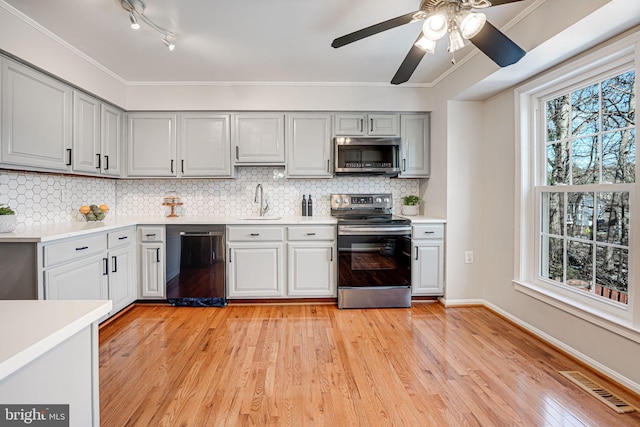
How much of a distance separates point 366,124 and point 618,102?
2066 millimetres

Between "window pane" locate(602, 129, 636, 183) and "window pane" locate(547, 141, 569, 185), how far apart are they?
0.32 meters

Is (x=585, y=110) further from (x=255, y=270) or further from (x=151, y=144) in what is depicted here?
(x=151, y=144)

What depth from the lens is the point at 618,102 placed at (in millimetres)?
1995

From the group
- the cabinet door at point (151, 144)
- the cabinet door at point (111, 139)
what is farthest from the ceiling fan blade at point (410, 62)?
the cabinet door at point (111, 139)

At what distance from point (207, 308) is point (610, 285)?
10.8 feet

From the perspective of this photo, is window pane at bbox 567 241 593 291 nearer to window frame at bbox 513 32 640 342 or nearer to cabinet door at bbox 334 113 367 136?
window frame at bbox 513 32 640 342

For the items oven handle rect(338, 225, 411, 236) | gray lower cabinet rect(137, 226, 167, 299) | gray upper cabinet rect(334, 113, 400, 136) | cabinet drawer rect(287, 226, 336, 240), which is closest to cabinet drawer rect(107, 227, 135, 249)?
gray lower cabinet rect(137, 226, 167, 299)

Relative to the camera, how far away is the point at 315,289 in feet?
10.7

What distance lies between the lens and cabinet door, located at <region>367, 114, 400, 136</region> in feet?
11.5

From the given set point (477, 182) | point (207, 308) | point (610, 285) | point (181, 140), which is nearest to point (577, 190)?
point (610, 285)

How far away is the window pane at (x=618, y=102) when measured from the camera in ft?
6.31

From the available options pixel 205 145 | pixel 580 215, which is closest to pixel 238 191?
pixel 205 145

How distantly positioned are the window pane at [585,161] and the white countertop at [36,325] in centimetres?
286

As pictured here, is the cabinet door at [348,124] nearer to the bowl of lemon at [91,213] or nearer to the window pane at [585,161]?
the window pane at [585,161]
